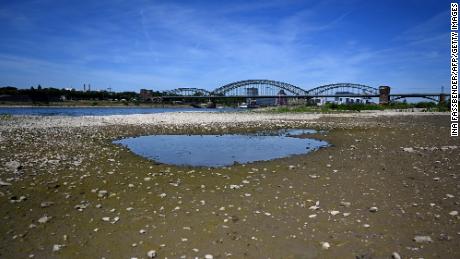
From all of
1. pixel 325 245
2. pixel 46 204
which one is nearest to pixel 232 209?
pixel 325 245

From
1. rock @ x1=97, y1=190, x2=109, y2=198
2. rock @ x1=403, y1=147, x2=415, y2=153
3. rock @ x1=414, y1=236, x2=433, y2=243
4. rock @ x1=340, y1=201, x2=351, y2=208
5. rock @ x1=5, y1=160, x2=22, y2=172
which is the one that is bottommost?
rock @ x1=414, y1=236, x2=433, y2=243

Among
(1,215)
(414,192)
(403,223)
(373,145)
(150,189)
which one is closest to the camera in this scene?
(403,223)

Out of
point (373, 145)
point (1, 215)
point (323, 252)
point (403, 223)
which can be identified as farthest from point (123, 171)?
point (373, 145)

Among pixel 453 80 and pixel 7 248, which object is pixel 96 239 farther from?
pixel 453 80

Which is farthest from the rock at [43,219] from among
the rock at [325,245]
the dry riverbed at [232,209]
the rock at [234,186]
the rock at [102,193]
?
the rock at [325,245]

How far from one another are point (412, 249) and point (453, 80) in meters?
18.6

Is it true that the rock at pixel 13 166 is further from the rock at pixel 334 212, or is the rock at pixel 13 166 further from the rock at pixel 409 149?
the rock at pixel 409 149

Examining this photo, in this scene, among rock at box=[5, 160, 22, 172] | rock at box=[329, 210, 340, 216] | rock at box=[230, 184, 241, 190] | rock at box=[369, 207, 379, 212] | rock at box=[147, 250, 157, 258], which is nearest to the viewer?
rock at box=[147, 250, 157, 258]

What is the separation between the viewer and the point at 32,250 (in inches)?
247

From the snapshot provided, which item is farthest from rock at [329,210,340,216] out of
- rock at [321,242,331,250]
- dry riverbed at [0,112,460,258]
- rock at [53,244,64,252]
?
rock at [53,244,64,252]

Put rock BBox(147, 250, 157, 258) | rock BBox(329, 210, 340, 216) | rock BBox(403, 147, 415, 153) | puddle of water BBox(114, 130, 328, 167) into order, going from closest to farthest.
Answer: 1. rock BBox(147, 250, 157, 258)
2. rock BBox(329, 210, 340, 216)
3. puddle of water BBox(114, 130, 328, 167)
4. rock BBox(403, 147, 415, 153)

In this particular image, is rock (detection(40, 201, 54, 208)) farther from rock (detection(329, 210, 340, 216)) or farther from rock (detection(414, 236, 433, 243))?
rock (detection(414, 236, 433, 243))

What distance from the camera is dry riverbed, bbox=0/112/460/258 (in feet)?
20.7

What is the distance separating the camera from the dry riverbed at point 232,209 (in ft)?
20.7
